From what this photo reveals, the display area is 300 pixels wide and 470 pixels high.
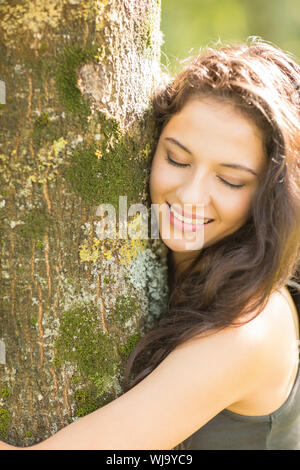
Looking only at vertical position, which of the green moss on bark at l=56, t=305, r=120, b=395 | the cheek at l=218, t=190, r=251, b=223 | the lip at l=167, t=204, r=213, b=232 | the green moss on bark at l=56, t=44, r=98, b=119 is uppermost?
the green moss on bark at l=56, t=44, r=98, b=119

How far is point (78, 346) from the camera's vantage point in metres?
1.78

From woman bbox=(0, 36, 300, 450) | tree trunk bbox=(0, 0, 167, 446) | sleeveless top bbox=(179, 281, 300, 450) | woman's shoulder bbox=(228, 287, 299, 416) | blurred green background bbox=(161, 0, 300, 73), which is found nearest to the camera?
tree trunk bbox=(0, 0, 167, 446)

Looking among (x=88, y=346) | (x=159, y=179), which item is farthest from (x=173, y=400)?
(x=159, y=179)

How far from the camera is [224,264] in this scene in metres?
2.08

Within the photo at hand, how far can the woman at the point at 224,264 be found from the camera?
1729 millimetres

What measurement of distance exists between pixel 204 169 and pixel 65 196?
0.54 metres


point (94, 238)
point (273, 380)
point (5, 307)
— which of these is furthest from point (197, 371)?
point (5, 307)

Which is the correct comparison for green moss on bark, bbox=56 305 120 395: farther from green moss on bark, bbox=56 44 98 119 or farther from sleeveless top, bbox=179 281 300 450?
green moss on bark, bbox=56 44 98 119

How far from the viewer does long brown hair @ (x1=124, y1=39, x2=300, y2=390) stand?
6.24 ft

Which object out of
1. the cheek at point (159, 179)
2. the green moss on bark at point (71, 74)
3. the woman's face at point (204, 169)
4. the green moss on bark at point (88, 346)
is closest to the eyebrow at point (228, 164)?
the woman's face at point (204, 169)

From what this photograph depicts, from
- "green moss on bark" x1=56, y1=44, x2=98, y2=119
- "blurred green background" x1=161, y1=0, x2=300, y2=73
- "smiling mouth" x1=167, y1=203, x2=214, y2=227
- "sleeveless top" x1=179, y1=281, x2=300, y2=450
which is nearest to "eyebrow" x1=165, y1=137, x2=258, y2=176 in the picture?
"smiling mouth" x1=167, y1=203, x2=214, y2=227

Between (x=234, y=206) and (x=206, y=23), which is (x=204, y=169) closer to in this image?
(x=234, y=206)
